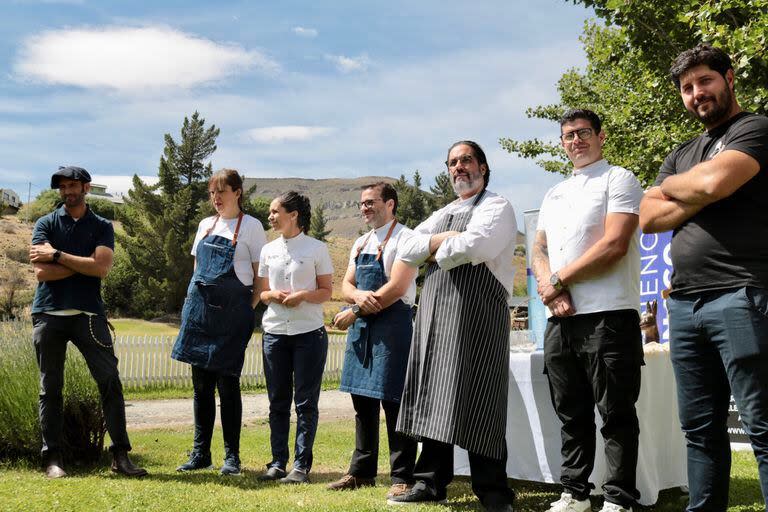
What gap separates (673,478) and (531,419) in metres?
0.95

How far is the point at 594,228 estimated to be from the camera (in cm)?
382

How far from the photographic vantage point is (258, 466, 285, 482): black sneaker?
5.20 metres

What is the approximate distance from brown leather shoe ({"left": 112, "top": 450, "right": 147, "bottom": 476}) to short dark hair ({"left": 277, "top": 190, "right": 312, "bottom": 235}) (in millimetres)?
2199

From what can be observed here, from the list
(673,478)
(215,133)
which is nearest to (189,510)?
(673,478)

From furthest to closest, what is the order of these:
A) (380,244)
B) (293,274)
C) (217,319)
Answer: (217,319) → (293,274) → (380,244)

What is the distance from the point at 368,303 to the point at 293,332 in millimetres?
858

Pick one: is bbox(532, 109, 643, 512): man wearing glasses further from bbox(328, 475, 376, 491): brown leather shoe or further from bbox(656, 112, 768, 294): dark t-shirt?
bbox(328, 475, 376, 491): brown leather shoe

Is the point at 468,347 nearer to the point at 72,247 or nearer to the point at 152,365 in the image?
the point at 72,247

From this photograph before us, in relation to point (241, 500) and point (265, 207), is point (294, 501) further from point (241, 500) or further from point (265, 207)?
point (265, 207)

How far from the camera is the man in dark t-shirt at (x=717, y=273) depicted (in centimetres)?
288

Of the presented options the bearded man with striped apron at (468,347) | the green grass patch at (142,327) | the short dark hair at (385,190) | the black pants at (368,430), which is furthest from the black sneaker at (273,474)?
the green grass patch at (142,327)

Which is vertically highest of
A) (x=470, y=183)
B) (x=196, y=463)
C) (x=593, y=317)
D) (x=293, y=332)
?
(x=470, y=183)

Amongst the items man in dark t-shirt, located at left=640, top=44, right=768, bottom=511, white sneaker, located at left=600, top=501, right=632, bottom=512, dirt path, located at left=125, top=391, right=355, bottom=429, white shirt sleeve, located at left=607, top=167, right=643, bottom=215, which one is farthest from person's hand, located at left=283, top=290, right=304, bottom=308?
dirt path, located at left=125, top=391, right=355, bottom=429

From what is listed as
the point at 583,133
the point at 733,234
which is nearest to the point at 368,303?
the point at 583,133
